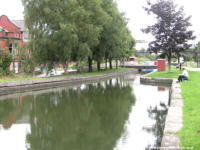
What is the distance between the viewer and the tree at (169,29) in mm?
31281

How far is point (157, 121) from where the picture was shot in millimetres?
9812

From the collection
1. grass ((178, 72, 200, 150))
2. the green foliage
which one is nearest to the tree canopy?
the green foliage

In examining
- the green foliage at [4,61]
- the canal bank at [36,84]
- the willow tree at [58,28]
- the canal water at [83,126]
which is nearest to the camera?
the canal water at [83,126]

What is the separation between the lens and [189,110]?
930cm

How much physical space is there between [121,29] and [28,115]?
31.4 metres

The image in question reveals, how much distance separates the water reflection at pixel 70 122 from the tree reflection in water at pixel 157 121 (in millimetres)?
985

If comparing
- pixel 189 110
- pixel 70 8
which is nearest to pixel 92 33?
pixel 70 8

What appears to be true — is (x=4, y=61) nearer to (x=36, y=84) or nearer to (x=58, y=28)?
(x=36, y=84)

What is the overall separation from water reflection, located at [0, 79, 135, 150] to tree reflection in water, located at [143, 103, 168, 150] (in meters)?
0.99

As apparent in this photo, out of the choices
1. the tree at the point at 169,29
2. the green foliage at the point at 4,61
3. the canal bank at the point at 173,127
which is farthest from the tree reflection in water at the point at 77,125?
the tree at the point at 169,29

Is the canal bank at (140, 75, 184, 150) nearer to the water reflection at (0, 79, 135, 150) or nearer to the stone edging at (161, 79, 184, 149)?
the stone edging at (161, 79, 184, 149)

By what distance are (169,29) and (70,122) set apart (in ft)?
81.2

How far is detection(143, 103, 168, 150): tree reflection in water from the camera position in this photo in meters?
7.69

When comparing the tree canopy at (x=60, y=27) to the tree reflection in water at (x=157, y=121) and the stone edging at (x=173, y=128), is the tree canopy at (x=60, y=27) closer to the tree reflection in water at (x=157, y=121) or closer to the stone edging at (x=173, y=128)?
the tree reflection in water at (x=157, y=121)
